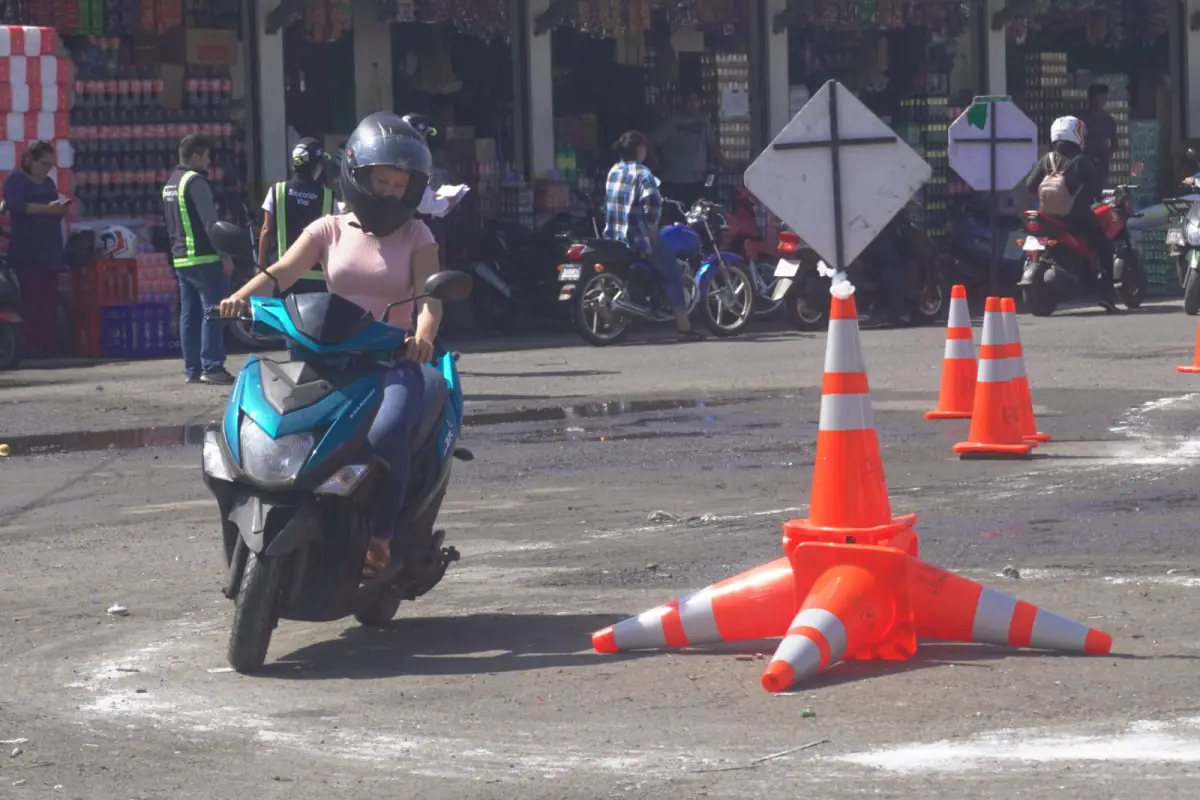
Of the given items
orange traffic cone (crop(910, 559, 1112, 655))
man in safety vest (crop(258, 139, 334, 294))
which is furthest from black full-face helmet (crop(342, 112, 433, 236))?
man in safety vest (crop(258, 139, 334, 294))

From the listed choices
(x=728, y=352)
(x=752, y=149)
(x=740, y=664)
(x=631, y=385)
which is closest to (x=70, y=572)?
(x=740, y=664)

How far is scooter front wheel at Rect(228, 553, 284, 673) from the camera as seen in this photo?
700 cm

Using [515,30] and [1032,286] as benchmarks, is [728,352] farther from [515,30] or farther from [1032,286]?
[515,30]

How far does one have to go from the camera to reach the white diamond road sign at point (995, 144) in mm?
18594

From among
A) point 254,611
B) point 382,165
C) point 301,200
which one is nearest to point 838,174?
point 382,165

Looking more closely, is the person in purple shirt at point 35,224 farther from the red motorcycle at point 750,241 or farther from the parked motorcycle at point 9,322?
the red motorcycle at point 750,241

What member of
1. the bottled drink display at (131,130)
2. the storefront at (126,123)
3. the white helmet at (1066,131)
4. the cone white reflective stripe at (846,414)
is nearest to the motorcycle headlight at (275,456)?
the cone white reflective stripe at (846,414)

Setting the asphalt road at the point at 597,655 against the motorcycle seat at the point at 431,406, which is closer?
the asphalt road at the point at 597,655

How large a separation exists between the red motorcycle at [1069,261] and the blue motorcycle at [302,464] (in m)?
16.1

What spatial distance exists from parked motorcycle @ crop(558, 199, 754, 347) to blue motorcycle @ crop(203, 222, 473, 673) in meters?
13.1

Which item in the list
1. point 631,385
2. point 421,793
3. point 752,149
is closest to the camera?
point 421,793

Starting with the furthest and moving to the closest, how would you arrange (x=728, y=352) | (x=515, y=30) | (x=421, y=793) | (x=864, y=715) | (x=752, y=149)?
(x=752, y=149)
(x=515, y=30)
(x=728, y=352)
(x=864, y=715)
(x=421, y=793)

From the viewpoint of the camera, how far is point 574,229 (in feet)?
74.8

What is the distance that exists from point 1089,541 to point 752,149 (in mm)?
17803
